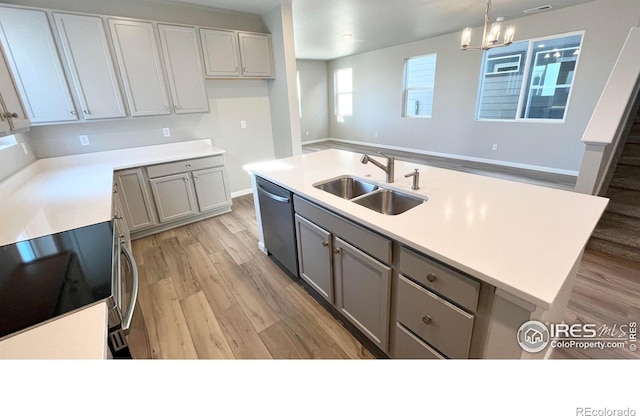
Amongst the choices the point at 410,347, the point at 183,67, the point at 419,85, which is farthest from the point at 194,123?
the point at 419,85

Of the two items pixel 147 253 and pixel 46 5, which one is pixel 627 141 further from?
pixel 46 5

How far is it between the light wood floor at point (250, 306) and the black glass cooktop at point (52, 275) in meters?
0.34

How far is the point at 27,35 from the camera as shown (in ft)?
7.96

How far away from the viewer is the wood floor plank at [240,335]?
1681 mm

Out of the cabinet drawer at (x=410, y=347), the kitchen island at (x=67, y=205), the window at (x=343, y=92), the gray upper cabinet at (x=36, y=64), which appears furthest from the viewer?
the window at (x=343, y=92)

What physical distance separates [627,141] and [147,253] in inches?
205

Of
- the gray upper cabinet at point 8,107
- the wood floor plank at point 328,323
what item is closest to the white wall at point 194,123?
the gray upper cabinet at point 8,107

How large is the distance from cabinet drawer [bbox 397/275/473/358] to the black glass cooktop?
3.77 feet

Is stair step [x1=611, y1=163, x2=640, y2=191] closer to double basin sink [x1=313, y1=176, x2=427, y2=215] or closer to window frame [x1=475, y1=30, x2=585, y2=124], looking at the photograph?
window frame [x1=475, y1=30, x2=585, y2=124]

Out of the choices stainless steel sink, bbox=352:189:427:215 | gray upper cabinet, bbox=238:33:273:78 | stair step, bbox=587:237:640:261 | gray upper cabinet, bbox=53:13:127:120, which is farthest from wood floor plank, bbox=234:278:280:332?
stair step, bbox=587:237:640:261

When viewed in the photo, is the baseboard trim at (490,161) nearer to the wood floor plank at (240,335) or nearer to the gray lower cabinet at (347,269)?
the gray lower cabinet at (347,269)

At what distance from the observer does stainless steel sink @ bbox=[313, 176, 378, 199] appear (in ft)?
6.39

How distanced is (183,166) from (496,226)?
3129 mm
